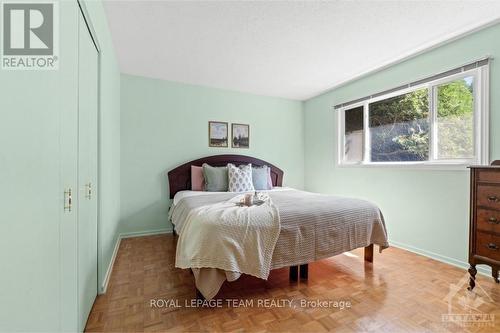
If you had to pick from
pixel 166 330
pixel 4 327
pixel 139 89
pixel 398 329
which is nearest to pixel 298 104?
pixel 139 89

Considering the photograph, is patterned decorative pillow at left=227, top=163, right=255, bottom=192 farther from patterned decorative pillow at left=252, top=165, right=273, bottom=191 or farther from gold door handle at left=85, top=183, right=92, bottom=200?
gold door handle at left=85, top=183, right=92, bottom=200

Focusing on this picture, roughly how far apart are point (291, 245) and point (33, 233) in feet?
5.11

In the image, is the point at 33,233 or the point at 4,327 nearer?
the point at 4,327

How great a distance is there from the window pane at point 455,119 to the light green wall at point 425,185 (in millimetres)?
190

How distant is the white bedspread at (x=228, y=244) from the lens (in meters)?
1.58

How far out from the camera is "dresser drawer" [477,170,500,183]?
173cm

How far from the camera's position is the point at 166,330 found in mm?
1401

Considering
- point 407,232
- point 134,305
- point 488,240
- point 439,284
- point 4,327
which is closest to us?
point 4,327

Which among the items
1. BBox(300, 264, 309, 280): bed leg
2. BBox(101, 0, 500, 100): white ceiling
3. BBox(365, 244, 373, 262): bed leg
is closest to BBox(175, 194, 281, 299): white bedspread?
BBox(300, 264, 309, 280): bed leg

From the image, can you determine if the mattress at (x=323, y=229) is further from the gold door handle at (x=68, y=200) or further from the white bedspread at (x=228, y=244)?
the gold door handle at (x=68, y=200)

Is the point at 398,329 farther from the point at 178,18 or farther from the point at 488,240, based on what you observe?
the point at 178,18

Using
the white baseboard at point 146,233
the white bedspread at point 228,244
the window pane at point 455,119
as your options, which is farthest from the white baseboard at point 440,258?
the white baseboard at point 146,233

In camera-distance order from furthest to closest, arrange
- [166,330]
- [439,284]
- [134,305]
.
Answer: [439,284], [134,305], [166,330]

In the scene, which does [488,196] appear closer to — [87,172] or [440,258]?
[440,258]
